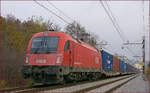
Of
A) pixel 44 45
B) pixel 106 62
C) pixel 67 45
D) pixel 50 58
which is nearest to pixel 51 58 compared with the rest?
pixel 50 58

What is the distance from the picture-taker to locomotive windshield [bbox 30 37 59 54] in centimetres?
1283

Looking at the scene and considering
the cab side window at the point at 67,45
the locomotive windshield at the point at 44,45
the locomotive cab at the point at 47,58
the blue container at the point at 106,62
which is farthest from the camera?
the blue container at the point at 106,62

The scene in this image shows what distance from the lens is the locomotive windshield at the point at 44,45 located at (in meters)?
12.8

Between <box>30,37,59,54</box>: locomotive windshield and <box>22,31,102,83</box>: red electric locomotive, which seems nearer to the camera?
<box>22,31,102,83</box>: red electric locomotive

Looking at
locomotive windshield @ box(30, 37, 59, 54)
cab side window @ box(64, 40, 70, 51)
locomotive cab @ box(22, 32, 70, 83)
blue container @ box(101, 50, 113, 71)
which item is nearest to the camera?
locomotive cab @ box(22, 32, 70, 83)

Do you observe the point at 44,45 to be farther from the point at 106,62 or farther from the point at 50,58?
the point at 106,62

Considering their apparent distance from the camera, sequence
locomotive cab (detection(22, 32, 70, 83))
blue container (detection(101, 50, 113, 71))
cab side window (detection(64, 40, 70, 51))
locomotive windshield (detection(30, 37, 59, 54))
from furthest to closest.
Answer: blue container (detection(101, 50, 113, 71)) → cab side window (detection(64, 40, 70, 51)) → locomotive windshield (detection(30, 37, 59, 54)) → locomotive cab (detection(22, 32, 70, 83))

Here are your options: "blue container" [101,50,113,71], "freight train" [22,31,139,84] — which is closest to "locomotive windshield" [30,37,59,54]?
"freight train" [22,31,139,84]

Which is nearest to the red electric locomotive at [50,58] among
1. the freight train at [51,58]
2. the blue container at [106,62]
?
the freight train at [51,58]

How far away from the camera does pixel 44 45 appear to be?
514 inches

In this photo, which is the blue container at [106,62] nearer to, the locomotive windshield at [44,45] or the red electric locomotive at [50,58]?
the red electric locomotive at [50,58]

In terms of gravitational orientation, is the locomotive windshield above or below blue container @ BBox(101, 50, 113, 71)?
above

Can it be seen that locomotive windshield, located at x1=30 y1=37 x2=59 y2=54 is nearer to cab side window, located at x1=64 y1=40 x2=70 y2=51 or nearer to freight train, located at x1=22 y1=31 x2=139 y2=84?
freight train, located at x1=22 y1=31 x2=139 y2=84

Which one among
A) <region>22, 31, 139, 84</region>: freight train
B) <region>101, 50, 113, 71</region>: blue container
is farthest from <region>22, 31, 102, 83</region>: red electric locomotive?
<region>101, 50, 113, 71</region>: blue container
